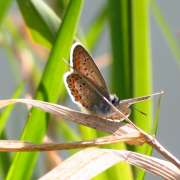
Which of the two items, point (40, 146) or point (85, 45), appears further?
point (85, 45)

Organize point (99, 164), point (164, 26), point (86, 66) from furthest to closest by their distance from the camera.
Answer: point (164, 26)
point (86, 66)
point (99, 164)

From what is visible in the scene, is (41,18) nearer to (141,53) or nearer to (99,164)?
(141,53)

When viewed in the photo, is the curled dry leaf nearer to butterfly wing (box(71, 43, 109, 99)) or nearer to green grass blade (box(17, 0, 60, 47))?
butterfly wing (box(71, 43, 109, 99))

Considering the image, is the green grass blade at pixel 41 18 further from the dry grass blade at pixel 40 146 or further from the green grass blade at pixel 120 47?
the dry grass blade at pixel 40 146

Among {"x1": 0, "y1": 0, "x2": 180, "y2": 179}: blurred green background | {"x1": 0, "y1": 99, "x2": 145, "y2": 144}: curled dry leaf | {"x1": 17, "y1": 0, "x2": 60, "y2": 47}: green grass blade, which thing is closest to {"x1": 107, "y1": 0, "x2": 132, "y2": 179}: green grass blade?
{"x1": 0, "y1": 0, "x2": 180, "y2": 179}: blurred green background

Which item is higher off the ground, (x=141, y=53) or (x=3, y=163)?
(x=141, y=53)

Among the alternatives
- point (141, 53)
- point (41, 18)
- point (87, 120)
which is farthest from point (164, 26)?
point (87, 120)

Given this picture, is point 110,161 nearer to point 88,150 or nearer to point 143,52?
point 88,150
